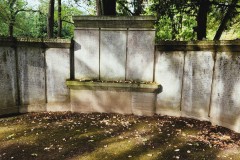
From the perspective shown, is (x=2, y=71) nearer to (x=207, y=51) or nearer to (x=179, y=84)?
(x=179, y=84)

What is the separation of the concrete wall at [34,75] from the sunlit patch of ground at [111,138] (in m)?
0.33

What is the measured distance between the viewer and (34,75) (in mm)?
6402

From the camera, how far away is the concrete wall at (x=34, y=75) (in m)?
6.21

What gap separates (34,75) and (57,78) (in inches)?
23.0

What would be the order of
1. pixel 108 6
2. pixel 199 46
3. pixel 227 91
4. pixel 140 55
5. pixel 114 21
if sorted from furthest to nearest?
pixel 108 6 → pixel 140 55 → pixel 114 21 → pixel 199 46 → pixel 227 91

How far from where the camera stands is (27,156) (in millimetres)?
4184

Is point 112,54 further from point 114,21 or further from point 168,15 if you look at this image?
point 168,15

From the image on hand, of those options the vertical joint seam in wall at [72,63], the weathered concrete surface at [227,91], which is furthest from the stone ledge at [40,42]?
the weathered concrete surface at [227,91]

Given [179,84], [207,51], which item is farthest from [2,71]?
[207,51]

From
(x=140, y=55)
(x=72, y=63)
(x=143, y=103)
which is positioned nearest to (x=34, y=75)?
(x=72, y=63)

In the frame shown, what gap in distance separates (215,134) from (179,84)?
1.44 m

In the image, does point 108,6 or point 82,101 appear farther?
point 108,6

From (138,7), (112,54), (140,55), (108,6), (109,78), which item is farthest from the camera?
(138,7)

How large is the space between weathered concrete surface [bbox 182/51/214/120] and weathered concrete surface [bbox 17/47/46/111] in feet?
11.7
